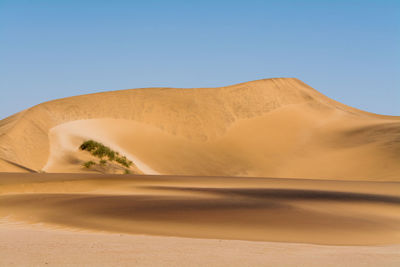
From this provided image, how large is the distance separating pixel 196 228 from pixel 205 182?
16790 millimetres

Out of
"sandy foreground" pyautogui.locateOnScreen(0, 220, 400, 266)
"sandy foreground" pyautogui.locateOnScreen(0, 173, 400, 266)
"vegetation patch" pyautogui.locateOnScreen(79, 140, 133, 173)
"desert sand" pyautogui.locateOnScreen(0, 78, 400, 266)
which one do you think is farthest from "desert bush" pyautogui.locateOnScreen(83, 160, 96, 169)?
"sandy foreground" pyautogui.locateOnScreen(0, 220, 400, 266)

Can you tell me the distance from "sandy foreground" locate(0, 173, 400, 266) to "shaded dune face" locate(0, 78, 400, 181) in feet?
95.4

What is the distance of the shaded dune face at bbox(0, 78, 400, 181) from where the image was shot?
55.7 metres

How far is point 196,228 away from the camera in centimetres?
1292

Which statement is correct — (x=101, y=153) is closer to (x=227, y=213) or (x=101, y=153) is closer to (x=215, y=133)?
(x=215, y=133)

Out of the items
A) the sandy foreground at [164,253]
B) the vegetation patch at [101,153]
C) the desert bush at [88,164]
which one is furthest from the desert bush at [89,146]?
the sandy foreground at [164,253]

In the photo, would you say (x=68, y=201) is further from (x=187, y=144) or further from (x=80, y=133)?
(x=187, y=144)

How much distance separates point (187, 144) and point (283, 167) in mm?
11993

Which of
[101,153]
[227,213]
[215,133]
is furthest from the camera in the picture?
[215,133]

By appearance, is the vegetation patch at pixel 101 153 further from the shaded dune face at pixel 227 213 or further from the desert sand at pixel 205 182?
the shaded dune face at pixel 227 213

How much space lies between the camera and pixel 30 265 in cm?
770

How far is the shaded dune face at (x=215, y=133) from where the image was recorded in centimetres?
5569

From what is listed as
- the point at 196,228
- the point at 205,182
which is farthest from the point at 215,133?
the point at 196,228

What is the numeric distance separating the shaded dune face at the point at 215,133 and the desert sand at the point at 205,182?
20 centimetres
